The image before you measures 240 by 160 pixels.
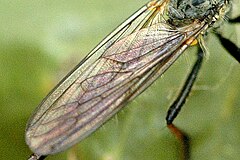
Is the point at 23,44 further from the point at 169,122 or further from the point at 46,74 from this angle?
the point at 169,122

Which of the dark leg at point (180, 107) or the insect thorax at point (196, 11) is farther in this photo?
the insect thorax at point (196, 11)

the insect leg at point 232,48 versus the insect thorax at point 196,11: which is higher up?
the insect thorax at point 196,11

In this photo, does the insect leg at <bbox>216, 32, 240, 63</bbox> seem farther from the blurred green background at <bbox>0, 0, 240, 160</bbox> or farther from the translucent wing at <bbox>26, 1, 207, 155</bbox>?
the translucent wing at <bbox>26, 1, 207, 155</bbox>

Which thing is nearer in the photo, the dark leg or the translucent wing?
the translucent wing

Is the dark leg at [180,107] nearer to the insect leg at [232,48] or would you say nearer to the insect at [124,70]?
the insect at [124,70]

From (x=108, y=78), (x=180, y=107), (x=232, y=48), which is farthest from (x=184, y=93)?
(x=108, y=78)

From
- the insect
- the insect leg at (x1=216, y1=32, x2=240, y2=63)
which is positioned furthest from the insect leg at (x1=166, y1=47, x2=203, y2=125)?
the insect leg at (x1=216, y1=32, x2=240, y2=63)

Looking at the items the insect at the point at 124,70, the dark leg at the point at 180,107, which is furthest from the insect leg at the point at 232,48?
the dark leg at the point at 180,107
